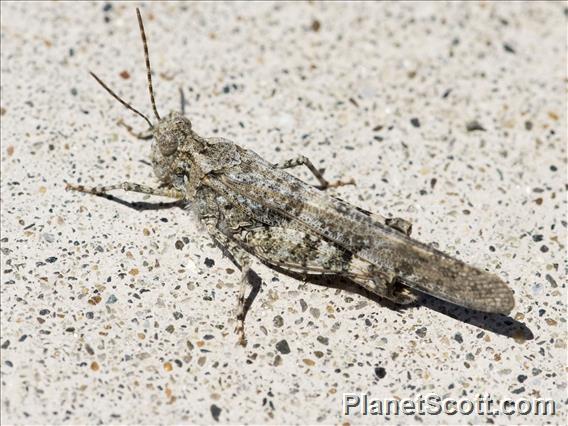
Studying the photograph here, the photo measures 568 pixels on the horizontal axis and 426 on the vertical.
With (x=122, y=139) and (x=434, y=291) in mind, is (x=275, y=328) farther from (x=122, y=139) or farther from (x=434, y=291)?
(x=122, y=139)

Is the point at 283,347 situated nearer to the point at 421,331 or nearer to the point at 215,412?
the point at 215,412

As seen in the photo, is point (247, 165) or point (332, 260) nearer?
point (332, 260)

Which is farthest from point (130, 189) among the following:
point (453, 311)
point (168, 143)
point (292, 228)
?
point (453, 311)

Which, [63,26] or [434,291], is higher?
[63,26]

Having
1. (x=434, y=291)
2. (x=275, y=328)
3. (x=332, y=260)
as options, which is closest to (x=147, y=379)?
(x=275, y=328)

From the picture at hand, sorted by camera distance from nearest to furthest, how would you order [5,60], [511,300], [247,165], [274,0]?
[511,300]
[247,165]
[5,60]
[274,0]

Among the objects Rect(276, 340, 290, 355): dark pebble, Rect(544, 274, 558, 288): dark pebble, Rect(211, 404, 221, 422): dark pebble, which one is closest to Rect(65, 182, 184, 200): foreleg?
Rect(276, 340, 290, 355): dark pebble
